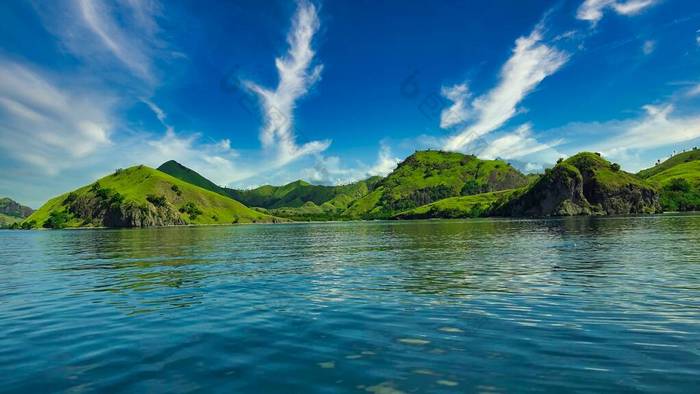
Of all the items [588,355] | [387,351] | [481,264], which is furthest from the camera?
[481,264]

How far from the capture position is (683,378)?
12383 millimetres

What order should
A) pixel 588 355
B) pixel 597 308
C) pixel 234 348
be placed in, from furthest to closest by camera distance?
pixel 597 308, pixel 234 348, pixel 588 355

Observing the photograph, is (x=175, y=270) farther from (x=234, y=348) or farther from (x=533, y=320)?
(x=533, y=320)

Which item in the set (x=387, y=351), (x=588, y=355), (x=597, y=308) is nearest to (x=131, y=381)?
(x=387, y=351)

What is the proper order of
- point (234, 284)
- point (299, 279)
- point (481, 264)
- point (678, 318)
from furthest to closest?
point (481, 264) → point (299, 279) → point (234, 284) → point (678, 318)

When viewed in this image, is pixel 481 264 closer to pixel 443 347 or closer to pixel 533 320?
pixel 533 320

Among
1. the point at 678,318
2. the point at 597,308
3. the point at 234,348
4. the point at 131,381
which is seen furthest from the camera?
the point at 597,308

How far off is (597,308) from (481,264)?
21.1 metres

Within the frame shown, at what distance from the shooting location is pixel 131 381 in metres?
13.4

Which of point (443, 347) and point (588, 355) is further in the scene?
point (443, 347)

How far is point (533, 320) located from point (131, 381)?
1705 centimetres

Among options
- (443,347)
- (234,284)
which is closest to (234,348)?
(443,347)

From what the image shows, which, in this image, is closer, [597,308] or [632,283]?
[597,308]

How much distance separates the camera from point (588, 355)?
14.8m
